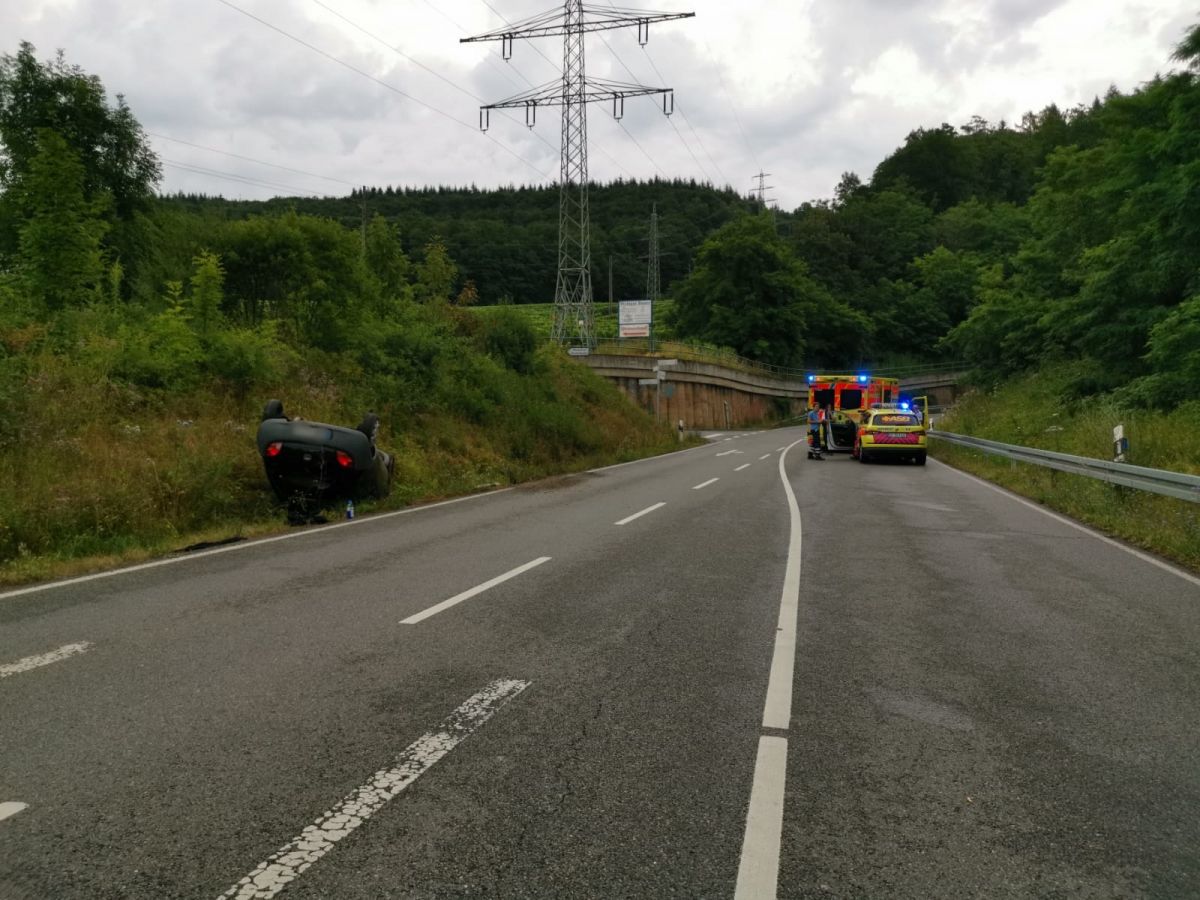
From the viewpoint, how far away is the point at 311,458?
1003 cm

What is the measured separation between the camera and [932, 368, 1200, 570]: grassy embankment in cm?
923

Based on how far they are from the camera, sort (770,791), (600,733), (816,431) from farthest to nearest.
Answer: (816,431) → (600,733) → (770,791)

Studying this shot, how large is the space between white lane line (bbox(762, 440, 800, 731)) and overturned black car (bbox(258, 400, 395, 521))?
636 cm

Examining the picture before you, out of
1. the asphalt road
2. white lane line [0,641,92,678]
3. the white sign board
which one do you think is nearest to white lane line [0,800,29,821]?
the asphalt road

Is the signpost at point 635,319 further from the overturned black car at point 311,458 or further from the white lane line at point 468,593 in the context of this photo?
the white lane line at point 468,593

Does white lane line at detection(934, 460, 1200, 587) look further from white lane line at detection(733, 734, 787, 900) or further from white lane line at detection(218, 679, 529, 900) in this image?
white lane line at detection(218, 679, 529, 900)

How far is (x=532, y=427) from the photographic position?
2189cm

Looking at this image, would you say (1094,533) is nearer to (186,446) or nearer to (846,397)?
(186,446)

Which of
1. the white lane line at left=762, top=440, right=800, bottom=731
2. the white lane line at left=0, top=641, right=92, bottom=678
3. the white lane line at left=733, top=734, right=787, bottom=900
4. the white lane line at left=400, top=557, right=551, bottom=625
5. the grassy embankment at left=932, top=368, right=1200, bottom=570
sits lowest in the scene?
the white lane line at left=762, top=440, right=800, bottom=731

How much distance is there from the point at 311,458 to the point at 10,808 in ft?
24.9

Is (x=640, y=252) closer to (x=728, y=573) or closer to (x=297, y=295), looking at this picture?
(x=297, y=295)

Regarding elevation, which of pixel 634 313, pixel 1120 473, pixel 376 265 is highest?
pixel 634 313

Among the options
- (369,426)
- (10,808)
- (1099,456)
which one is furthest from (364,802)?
(1099,456)

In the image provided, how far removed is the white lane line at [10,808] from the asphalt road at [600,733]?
15 millimetres
